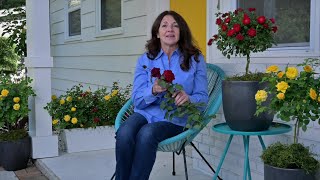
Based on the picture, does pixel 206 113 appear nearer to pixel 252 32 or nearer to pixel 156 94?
pixel 156 94

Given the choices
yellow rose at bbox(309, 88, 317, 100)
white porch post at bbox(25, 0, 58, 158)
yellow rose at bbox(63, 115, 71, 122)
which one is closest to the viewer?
yellow rose at bbox(309, 88, 317, 100)

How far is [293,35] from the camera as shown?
251 centimetres

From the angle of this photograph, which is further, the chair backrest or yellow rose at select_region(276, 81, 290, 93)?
the chair backrest

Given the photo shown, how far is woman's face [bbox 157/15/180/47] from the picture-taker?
2.62 m

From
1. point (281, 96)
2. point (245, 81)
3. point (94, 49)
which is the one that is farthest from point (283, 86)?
point (94, 49)

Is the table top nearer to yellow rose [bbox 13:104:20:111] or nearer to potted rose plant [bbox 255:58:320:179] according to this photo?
potted rose plant [bbox 255:58:320:179]

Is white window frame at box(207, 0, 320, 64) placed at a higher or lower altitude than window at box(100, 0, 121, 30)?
lower

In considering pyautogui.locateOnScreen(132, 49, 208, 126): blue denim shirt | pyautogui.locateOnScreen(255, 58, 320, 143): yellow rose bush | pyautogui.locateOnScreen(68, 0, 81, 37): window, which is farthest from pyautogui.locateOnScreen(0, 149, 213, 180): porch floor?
pyautogui.locateOnScreen(68, 0, 81, 37): window

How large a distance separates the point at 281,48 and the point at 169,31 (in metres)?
0.68

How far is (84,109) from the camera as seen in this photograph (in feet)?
12.9

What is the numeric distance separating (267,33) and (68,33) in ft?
18.2

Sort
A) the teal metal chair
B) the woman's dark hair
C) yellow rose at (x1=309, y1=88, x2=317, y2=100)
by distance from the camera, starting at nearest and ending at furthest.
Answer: yellow rose at (x1=309, y1=88, x2=317, y2=100) < the teal metal chair < the woman's dark hair

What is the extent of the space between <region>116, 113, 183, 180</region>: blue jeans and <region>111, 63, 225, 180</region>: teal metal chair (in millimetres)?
63

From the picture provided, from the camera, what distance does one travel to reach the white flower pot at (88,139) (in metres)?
3.90
